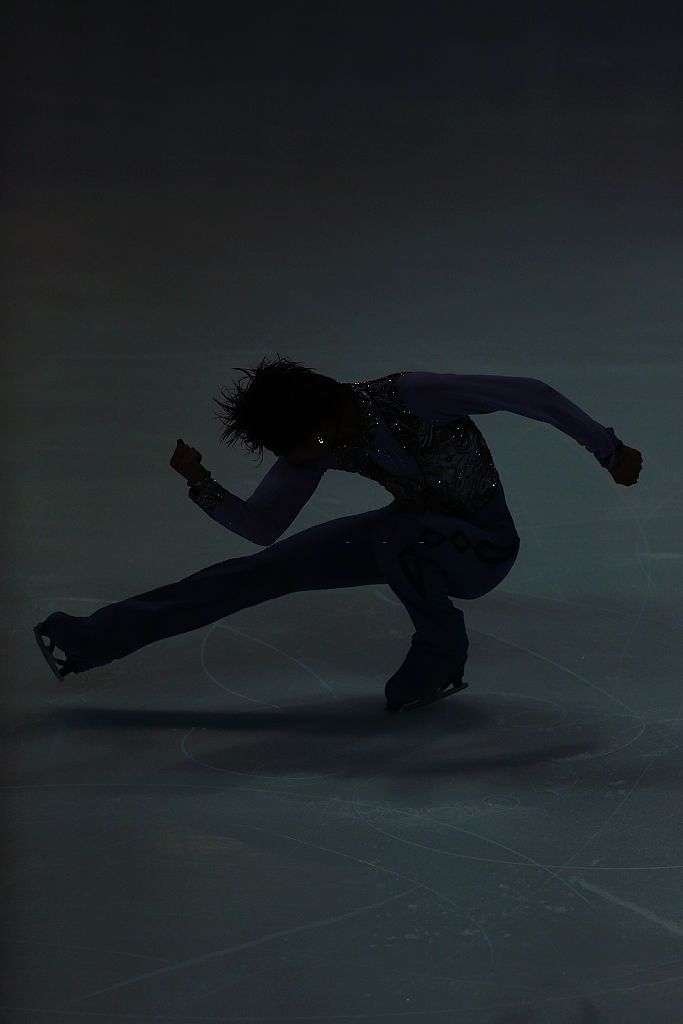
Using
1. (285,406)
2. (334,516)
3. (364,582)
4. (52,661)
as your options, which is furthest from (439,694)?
(334,516)

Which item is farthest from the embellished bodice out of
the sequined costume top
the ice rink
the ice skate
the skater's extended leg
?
the ice skate

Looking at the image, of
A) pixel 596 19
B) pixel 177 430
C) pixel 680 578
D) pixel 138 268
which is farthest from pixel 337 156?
pixel 680 578

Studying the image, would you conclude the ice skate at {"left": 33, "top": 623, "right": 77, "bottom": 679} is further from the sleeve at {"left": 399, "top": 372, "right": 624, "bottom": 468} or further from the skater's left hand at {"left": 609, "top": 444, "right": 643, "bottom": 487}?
the skater's left hand at {"left": 609, "top": 444, "right": 643, "bottom": 487}

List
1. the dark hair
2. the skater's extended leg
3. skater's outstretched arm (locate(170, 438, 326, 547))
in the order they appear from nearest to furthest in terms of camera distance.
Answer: the dark hair, skater's outstretched arm (locate(170, 438, 326, 547)), the skater's extended leg

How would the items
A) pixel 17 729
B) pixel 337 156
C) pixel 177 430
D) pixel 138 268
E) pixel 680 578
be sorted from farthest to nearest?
1. pixel 337 156
2. pixel 138 268
3. pixel 177 430
4. pixel 680 578
5. pixel 17 729

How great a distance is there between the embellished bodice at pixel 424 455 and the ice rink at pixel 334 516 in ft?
1.50

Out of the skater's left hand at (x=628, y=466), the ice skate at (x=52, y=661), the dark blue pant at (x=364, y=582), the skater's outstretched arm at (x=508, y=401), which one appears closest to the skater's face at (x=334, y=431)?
the skater's outstretched arm at (x=508, y=401)

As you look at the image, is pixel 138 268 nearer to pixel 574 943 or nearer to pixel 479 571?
pixel 479 571

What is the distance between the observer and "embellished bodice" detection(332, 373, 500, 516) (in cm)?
308

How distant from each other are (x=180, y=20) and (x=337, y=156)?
4.59 feet

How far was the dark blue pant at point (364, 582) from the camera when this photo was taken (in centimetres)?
320

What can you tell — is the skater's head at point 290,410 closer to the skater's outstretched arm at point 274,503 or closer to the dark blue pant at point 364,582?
the skater's outstretched arm at point 274,503

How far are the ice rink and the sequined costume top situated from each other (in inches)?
17.6

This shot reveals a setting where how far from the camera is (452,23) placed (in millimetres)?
7258
